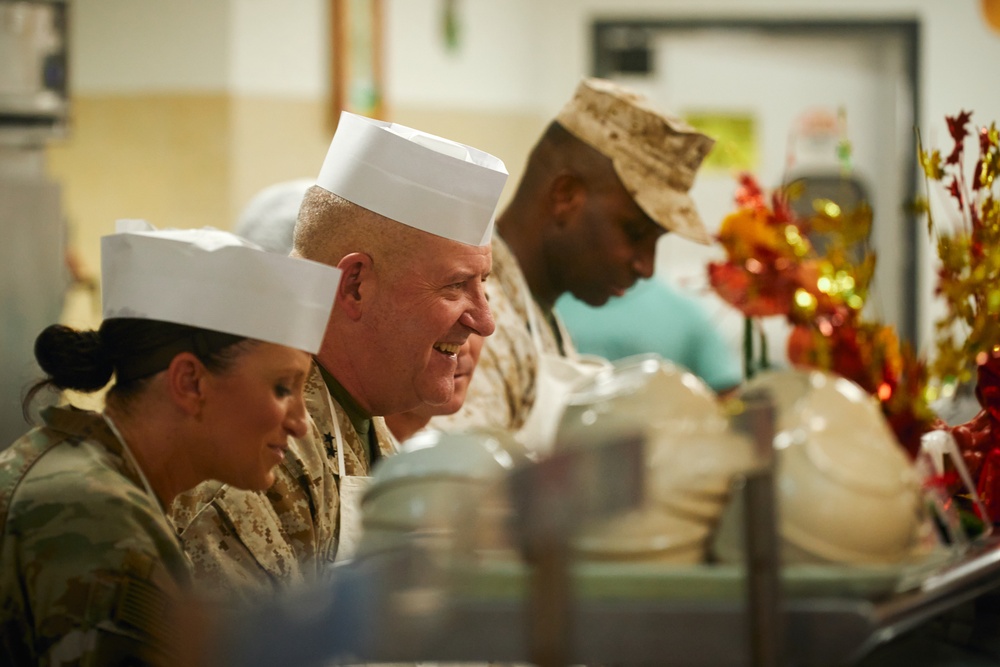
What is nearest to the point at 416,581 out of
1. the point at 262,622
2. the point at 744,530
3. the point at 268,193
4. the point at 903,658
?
the point at 262,622

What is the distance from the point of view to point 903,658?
3.65ft

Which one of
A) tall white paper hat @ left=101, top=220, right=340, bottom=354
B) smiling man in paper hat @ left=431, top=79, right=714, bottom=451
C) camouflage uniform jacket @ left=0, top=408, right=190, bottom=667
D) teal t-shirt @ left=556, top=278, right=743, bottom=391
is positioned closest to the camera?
camouflage uniform jacket @ left=0, top=408, right=190, bottom=667

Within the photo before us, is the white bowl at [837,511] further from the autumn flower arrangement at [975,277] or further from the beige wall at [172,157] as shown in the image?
the beige wall at [172,157]

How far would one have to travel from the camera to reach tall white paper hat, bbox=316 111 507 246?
1.83 meters

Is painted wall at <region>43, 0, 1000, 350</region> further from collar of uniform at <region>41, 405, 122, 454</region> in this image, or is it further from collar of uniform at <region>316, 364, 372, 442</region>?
collar of uniform at <region>41, 405, 122, 454</region>

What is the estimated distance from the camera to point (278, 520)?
159 cm

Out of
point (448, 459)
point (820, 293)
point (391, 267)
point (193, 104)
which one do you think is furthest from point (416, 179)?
point (193, 104)

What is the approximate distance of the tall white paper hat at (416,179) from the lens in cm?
183

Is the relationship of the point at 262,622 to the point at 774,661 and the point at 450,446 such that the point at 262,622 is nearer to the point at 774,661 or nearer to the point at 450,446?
the point at 450,446

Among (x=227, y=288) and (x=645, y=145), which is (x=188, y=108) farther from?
(x=227, y=288)

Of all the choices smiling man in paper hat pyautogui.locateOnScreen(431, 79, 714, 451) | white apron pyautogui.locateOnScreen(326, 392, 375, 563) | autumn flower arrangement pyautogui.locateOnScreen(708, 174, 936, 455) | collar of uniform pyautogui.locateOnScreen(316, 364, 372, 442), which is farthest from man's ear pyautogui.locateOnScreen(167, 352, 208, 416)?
smiling man in paper hat pyautogui.locateOnScreen(431, 79, 714, 451)

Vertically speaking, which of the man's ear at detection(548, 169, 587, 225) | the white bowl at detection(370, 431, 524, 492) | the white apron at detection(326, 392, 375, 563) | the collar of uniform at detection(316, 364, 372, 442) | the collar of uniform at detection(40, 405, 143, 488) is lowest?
the white apron at detection(326, 392, 375, 563)

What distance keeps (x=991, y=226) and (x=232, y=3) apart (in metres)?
3.20

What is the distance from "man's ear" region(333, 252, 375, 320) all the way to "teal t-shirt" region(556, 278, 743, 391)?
88.9 inches
